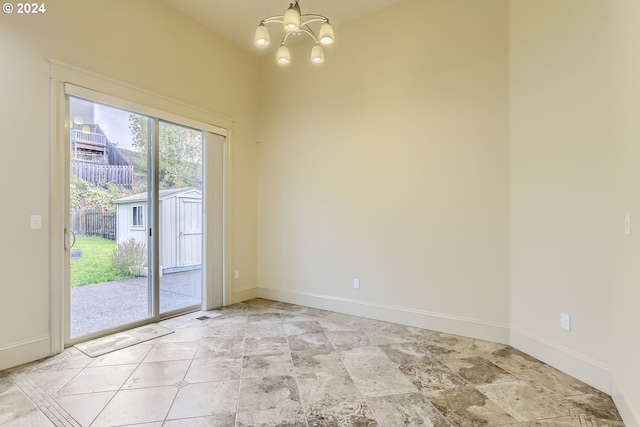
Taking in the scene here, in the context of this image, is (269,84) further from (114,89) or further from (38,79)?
(38,79)

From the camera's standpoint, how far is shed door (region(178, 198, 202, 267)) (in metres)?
3.92

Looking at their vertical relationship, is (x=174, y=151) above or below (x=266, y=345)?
above

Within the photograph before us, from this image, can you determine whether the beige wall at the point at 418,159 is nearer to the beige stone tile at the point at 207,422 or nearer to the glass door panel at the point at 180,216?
the glass door panel at the point at 180,216

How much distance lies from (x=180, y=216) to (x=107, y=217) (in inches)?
32.5

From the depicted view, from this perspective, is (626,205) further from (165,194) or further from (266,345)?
(165,194)

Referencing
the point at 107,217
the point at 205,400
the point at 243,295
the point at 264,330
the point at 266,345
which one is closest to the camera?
the point at 205,400

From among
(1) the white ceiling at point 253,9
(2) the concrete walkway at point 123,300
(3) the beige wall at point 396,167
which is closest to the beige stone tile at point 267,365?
(3) the beige wall at point 396,167

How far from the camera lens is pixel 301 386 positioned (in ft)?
7.38

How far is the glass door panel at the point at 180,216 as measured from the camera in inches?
146

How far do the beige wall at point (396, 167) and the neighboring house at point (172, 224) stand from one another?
1.01m

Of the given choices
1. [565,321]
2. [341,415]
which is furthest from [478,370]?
[341,415]

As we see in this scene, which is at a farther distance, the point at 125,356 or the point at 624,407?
the point at 125,356

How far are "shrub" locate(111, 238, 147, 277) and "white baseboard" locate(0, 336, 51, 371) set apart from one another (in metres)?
0.86

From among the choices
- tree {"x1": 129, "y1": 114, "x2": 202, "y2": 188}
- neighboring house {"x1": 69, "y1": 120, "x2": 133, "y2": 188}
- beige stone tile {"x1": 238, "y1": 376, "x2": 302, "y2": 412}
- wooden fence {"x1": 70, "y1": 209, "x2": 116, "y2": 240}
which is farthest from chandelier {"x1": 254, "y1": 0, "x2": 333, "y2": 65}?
beige stone tile {"x1": 238, "y1": 376, "x2": 302, "y2": 412}
